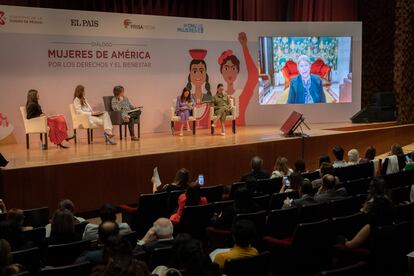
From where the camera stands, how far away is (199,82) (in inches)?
485

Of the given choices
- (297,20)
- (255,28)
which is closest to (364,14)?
(297,20)

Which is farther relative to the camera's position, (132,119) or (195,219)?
(132,119)

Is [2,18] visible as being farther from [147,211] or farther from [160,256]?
[160,256]

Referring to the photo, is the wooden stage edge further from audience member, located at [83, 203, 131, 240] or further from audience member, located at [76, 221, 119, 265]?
audience member, located at [76, 221, 119, 265]

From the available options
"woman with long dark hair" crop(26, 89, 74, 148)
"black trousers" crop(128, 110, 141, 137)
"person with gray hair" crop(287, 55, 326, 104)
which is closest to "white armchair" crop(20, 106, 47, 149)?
"woman with long dark hair" crop(26, 89, 74, 148)

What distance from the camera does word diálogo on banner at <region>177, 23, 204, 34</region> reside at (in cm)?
1194

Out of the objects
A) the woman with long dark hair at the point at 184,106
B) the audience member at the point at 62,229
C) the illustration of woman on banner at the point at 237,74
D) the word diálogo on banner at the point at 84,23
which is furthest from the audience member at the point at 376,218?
the illustration of woman on banner at the point at 237,74

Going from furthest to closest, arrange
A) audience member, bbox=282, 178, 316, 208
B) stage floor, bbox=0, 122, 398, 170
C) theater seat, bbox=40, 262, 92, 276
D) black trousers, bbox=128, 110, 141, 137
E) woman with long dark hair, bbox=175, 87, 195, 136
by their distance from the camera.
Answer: woman with long dark hair, bbox=175, 87, 195, 136 → black trousers, bbox=128, 110, 141, 137 → stage floor, bbox=0, 122, 398, 170 → audience member, bbox=282, 178, 316, 208 → theater seat, bbox=40, 262, 92, 276

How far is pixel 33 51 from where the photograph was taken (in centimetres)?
997

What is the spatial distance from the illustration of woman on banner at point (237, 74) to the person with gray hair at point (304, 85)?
90cm

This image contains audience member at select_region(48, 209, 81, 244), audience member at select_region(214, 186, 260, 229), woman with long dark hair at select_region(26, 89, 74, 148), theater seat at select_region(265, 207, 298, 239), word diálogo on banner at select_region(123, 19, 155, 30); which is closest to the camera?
audience member at select_region(48, 209, 81, 244)

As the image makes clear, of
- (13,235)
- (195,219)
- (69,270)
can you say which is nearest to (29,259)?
(13,235)

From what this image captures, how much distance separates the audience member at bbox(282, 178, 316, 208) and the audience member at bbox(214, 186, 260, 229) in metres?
0.45

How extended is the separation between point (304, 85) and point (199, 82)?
2567mm
